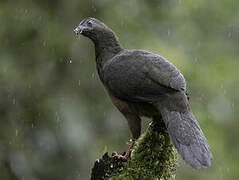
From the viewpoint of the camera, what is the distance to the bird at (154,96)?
452 cm

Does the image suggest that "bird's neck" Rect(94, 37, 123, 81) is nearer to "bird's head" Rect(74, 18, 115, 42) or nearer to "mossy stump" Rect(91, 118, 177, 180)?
"bird's head" Rect(74, 18, 115, 42)

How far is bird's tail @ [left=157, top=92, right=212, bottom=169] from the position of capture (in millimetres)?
4364

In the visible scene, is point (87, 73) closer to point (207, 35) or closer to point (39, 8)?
point (39, 8)

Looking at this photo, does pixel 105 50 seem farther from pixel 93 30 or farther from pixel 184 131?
pixel 184 131

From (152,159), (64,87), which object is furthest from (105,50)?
(64,87)

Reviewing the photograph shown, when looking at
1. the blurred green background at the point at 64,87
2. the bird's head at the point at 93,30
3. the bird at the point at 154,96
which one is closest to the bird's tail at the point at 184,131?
the bird at the point at 154,96

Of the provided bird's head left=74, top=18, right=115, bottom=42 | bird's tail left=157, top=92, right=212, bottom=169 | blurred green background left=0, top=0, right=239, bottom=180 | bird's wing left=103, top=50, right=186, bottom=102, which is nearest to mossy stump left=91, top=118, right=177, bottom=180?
bird's tail left=157, top=92, right=212, bottom=169

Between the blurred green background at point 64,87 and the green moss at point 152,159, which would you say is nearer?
the green moss at point 152,159

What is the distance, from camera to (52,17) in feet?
24.6

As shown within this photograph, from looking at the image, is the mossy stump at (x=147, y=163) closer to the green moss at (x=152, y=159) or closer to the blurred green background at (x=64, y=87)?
the green moss at (x=152, y=159)

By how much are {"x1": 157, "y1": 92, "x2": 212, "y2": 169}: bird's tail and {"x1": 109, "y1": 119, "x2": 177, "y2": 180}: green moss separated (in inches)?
8.9

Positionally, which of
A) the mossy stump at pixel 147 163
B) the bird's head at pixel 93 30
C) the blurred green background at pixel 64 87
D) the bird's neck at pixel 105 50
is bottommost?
the blurred green background at pixel 64 87

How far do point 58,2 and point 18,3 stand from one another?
1.71ft

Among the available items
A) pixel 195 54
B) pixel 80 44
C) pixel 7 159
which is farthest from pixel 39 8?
pixel 195 54
